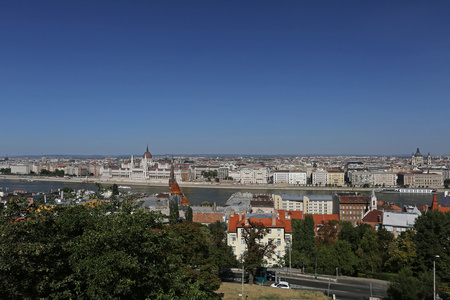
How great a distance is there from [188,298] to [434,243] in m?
9.61

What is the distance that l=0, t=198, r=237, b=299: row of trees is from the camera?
4562mm

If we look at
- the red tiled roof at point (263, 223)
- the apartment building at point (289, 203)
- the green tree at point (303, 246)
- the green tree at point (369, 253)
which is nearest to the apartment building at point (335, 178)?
the apartment building at point (289, 203)

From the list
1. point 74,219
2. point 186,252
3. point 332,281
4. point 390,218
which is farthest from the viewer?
point 390,218

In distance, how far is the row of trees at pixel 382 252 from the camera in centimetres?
1167

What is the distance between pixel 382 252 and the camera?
1384 centimetres

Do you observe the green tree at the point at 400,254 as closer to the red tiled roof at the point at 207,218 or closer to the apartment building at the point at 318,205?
the red tiled roof at the point at 207,218

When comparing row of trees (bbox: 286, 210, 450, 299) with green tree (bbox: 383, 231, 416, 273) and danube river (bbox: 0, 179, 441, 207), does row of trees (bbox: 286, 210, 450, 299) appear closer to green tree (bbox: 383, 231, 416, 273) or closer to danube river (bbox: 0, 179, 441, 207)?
green tree (bbox: 383, 231, 416, 273)

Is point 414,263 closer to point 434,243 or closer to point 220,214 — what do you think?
point 434,243

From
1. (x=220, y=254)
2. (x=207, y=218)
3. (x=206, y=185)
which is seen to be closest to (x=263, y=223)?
(x=220, y=254)

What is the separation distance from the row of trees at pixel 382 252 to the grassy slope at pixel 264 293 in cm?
310

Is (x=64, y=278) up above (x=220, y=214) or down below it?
above

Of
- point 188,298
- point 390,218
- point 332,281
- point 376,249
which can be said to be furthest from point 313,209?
point 188,298

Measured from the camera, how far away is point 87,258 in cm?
486

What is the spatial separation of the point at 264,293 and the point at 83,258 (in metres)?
5.55
